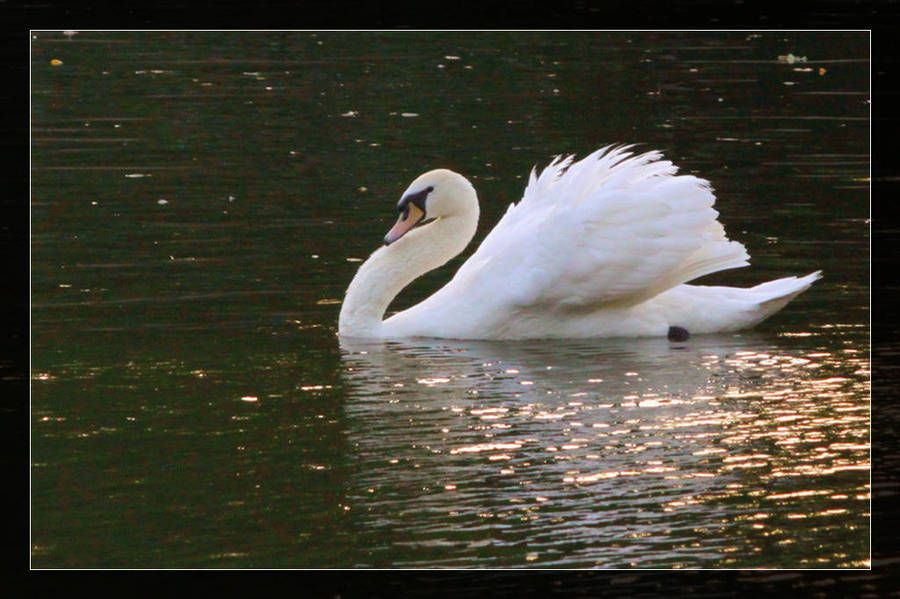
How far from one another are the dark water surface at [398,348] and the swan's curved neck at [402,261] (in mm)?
393

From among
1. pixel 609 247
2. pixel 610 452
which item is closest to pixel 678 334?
pixel 609 247

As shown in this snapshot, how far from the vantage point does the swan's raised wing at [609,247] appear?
44.7 feet

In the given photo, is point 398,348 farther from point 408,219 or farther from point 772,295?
point 772,295

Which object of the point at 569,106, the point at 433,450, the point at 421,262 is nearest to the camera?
the point at 433,450

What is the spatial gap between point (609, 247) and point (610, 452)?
2.63 metres

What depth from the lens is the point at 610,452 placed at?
37.1ft

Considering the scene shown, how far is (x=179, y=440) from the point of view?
11602 mm

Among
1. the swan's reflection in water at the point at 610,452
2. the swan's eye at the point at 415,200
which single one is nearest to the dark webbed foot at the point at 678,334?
the swan's reflection in water at the point at 610,452

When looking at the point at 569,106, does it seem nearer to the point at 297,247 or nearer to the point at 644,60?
the point at 644,60

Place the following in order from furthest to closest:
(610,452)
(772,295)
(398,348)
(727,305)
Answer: (727,305)
(772,295)
(398,348)
(610,452)

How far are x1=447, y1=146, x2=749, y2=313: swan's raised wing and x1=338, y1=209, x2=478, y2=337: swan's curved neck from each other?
609 mm

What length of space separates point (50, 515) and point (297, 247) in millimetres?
6069

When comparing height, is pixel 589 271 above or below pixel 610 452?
above

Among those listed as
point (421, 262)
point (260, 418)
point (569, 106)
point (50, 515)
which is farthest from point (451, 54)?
point (50, 515)
